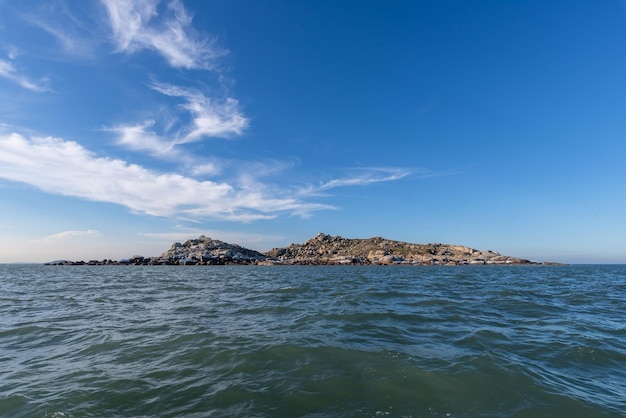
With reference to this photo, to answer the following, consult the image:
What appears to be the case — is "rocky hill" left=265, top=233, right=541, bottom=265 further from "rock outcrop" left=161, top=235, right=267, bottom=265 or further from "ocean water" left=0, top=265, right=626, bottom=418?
"ocean water" left=0, top=265, right=626, bottom=418

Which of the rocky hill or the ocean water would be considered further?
the rocky hill

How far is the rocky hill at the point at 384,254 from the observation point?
148000 mm

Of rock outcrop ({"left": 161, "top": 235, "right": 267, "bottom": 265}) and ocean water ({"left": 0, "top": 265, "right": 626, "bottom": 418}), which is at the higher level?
rock outcrop ({"left": 161, "top": 235, "right": 267, "bottom": 265})

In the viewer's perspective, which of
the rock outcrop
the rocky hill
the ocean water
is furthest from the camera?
the rocky hill

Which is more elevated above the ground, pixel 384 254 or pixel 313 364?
pixel 384 254

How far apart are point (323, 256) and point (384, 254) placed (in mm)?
37555

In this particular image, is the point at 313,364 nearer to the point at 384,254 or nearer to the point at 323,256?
the point at 384,254

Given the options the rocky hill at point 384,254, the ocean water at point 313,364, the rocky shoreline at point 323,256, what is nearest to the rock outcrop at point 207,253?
the rocky shoreline at point 323,256

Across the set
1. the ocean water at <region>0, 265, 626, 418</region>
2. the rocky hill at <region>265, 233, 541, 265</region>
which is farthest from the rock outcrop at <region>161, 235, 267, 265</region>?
the ocean water at <region>0, 265, 626, 418</region>

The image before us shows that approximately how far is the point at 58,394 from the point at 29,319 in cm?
1164

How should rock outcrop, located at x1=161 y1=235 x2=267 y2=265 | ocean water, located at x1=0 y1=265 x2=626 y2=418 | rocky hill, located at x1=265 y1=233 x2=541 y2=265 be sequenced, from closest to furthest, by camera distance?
1. ocean water, located at x1=0 y1=265 x2=626 y2=418
2. rock outcrop, located at x1=161 y1=235 x2=267 y2=265
3. rocky hill, located at x1=265 y1=233 x2=541 y2=265

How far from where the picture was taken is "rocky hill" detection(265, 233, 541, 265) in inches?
5827

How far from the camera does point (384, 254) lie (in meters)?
158

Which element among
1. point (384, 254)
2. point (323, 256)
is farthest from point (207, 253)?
point (384, 254)
